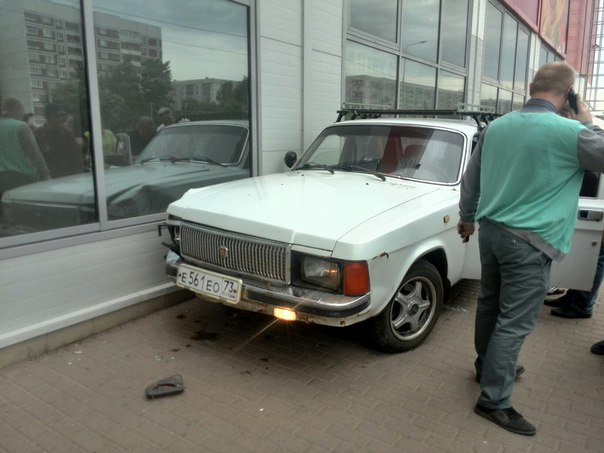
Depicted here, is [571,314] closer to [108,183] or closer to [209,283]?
[209,283]

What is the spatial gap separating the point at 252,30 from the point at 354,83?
2698 millimetres

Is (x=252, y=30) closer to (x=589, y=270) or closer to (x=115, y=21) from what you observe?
(x=115, y=21)

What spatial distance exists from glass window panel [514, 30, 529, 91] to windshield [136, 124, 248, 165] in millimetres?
13893

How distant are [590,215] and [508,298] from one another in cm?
159

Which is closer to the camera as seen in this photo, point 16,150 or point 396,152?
point 16,150

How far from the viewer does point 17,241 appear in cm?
360

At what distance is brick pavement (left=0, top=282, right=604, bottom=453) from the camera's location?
2.81 metres

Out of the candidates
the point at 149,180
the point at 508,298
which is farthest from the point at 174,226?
the point at 508,298

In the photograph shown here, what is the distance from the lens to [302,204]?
12.0 ft

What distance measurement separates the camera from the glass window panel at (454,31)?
10797 mm

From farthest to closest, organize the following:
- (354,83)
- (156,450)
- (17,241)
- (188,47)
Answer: (354,83) < (188,47) < (17,241) < (156,450)

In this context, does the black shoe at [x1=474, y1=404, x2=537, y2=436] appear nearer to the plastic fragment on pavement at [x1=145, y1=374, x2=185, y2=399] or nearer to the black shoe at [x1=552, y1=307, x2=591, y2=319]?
the plastic fragment on pavement at [x1=145, y1=374, x2=185, y2=399]

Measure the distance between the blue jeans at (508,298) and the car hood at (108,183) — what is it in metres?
3.07

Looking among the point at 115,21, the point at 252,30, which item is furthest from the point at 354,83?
the point at 115,21
